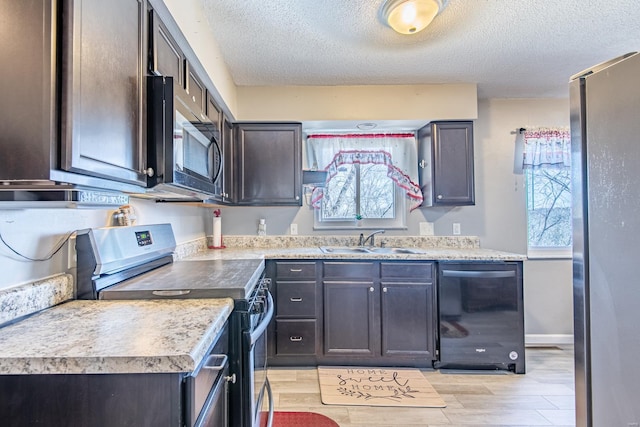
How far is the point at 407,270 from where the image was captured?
2.51 metres

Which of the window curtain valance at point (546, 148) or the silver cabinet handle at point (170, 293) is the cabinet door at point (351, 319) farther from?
the window curtain valance at point (546, 148)

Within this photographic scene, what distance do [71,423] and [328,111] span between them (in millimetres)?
2596

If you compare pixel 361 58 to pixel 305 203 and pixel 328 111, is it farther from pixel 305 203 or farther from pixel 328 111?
pixel 305 203

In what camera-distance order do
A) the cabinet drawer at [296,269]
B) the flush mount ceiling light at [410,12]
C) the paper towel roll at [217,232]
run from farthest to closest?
the paper towel roll at [217,232]
the cabinet drawer at [296,269]
the flush mount ceiling light at [410,12]

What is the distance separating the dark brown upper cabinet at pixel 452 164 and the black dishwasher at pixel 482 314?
64 centimetres

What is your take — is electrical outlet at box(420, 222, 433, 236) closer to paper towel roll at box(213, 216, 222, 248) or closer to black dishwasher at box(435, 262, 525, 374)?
black dishwasher at box(435, 262, 525, 374)

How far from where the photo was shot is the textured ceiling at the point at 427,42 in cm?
181

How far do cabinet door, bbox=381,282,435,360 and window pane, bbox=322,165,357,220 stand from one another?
91 centimetres

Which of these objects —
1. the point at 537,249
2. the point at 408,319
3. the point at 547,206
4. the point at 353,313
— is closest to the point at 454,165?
the point at 547,206

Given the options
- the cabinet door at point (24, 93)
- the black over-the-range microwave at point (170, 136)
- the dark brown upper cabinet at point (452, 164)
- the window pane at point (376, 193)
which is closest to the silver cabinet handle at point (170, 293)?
the black over-the-range microwave at point (170, 136)

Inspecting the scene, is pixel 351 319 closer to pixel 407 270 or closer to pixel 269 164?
pixel 407 270

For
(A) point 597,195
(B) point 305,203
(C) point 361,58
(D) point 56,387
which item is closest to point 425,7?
(C) point 361,58

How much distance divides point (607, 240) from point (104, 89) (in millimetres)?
1646

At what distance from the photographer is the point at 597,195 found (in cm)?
106
